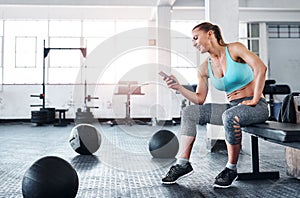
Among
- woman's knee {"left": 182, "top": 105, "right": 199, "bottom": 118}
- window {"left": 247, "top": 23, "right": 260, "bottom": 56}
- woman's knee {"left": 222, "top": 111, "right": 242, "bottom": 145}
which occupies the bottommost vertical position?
woman's knee {"left": 222, "top": 111, "right": 242, "bottom": 145}

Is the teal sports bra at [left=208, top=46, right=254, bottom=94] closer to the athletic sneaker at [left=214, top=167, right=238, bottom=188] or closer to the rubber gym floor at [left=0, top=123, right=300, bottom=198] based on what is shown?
the athletic sneaker at [left=214, top=167, right=238, bottom=188]

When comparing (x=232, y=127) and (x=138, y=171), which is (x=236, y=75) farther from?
(x=138, y=171)

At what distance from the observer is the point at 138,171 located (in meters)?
2.16

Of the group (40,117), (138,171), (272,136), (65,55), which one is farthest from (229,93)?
(65,55)

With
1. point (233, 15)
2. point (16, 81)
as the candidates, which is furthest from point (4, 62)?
point (233, 15)

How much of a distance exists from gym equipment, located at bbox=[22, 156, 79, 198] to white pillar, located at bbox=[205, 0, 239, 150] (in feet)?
5.81

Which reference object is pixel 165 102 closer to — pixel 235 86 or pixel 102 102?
pixel 102 102

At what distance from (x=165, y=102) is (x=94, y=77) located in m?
2.05

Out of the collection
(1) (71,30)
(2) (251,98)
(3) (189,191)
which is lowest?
(3) (189,191)

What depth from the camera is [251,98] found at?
171cm

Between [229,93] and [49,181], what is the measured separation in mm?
1104

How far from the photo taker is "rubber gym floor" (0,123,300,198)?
164cm

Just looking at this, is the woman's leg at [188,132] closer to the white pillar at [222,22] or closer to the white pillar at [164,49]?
the white pillar at [222,22]

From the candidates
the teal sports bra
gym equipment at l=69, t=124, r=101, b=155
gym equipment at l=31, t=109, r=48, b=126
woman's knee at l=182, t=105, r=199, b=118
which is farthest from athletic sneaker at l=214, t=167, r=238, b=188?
gym equipment at l=31, t=109, r=48, b=126
